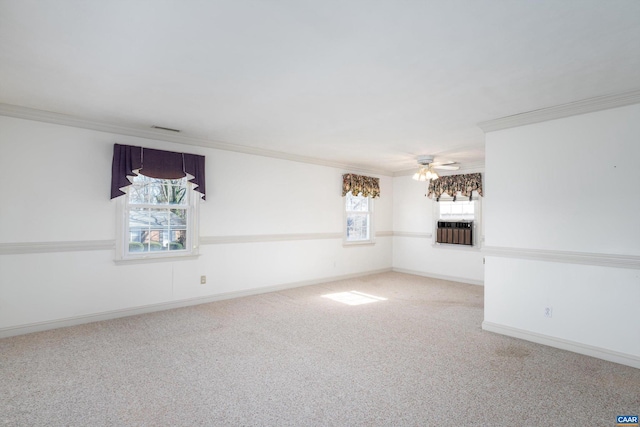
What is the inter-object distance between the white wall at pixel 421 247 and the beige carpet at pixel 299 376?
2.53 m

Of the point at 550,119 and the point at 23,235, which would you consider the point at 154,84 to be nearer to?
the point at 23,235

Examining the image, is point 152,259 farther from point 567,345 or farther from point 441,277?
point 441,277

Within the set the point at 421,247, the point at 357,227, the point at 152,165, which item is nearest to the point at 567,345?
the point at 421,247

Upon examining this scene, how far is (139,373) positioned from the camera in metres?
2.86

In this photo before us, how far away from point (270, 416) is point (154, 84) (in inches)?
110

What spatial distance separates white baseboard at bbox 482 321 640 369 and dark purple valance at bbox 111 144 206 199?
4200 mm

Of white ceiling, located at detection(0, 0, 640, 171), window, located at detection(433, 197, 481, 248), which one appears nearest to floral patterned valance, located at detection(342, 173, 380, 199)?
window, located at detection(433, 197, 481, 248)

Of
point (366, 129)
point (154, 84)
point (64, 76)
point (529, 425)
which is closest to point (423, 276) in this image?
point (366, 129)

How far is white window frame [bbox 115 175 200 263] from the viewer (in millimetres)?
4352

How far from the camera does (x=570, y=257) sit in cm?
345

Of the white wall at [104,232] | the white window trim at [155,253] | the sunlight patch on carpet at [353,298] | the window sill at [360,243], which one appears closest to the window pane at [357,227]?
the window sill at [360,243]

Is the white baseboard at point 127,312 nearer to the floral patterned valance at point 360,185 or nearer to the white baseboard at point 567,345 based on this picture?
the floral patterned valance at point 360,185

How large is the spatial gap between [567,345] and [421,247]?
411cm

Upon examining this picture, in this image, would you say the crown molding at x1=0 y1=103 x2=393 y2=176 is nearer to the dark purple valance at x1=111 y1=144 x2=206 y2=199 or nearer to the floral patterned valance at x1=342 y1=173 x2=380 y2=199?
the dark purple valance at x1=111 y1=144 x2=206 y2=199
